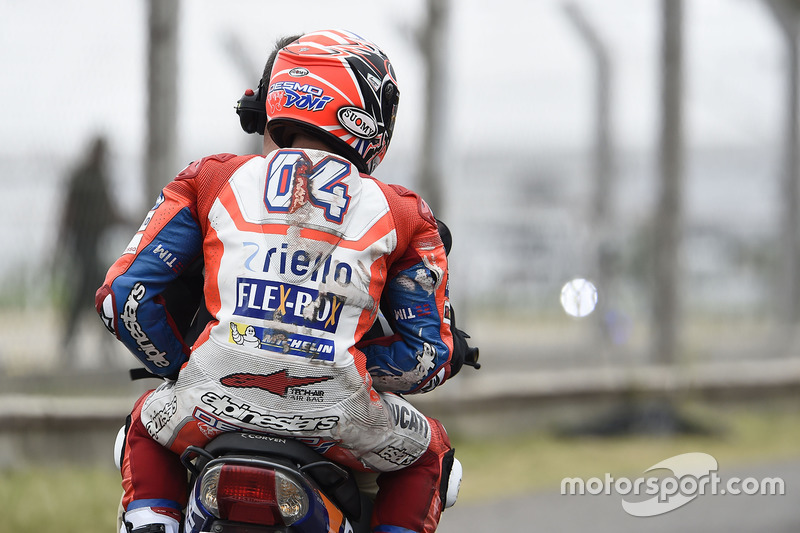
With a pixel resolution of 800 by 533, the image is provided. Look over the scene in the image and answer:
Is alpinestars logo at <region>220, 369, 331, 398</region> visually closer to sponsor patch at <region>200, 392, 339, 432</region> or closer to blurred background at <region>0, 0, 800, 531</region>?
sponsor patch at <region>200, 392, 339, 432</region>

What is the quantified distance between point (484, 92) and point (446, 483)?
6.00 metres

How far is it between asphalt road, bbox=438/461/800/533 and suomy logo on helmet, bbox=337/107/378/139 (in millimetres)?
3516

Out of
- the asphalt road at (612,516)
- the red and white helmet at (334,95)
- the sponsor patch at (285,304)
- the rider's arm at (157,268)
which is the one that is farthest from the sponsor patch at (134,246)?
the asphalt road at (612,516)

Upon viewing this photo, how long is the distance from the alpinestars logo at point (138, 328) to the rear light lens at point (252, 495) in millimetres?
366

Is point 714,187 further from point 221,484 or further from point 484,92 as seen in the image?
point 221,484

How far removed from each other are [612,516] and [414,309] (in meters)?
3.96

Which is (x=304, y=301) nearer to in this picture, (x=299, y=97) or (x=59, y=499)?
(x=299, y=97)

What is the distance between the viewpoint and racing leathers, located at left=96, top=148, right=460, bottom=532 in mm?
2211

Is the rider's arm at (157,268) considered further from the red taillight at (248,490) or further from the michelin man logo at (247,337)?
the red taillight at (248,490)

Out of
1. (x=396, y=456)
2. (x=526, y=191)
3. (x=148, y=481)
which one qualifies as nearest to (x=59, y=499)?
(x=148, y=481)

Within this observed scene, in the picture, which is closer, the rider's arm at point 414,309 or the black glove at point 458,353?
the rider's arm at point 414,309

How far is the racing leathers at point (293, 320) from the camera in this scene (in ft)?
7.25

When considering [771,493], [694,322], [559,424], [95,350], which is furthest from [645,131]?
[95,350]

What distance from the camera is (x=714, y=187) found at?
9.41 meters
